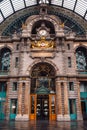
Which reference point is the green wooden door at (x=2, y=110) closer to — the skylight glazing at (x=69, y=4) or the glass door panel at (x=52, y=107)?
the glass door panel at (x=52, y=107)

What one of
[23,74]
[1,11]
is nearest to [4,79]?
[23,74]

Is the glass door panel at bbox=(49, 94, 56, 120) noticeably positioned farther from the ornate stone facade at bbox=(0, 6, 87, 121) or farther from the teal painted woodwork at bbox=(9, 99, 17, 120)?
the teal painted woodwork at bbox=(9, 99, 17, 120)

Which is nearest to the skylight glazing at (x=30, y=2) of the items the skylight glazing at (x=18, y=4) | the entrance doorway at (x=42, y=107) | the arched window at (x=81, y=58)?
the skylight glazing at (x=18, y=4)

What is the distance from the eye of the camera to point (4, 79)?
90.0 ft

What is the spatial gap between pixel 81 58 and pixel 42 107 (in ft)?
→ 43.0

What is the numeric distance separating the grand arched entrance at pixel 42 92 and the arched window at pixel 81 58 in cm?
673

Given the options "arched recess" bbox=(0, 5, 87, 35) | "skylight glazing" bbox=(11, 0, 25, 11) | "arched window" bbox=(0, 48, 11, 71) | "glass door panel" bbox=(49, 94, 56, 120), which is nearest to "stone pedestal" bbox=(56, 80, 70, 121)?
"glass door panel" bbox=(49, 94, 56, 120)

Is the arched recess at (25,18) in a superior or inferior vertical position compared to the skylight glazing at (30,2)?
inferior

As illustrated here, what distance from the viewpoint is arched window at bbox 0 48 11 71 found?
3042 centimetres

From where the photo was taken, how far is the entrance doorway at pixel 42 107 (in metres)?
24.6

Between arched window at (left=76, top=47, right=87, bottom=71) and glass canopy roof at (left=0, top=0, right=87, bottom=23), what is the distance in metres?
11.0

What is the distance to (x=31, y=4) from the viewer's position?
38.6 meters

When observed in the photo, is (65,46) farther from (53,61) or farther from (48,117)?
(48,117)

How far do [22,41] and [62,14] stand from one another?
15.4 meters
